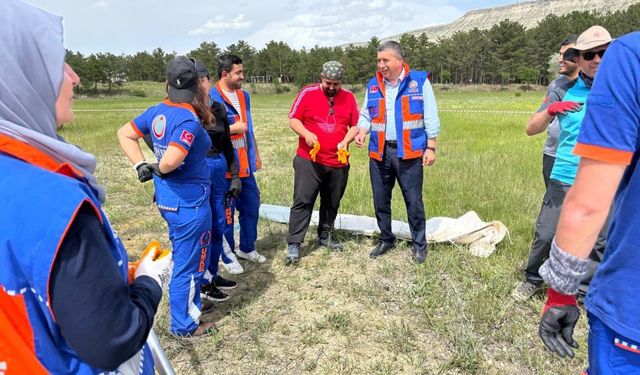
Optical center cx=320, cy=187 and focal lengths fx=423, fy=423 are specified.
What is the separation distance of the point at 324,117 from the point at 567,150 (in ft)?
7.54

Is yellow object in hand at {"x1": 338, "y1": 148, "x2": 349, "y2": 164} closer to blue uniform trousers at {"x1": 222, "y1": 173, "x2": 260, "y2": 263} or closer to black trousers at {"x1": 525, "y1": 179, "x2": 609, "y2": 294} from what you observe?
→ blue uniform trousers at {"x1": 222, "y1": 173, "x2": 260, "y2": 263}

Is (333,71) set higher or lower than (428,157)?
higher

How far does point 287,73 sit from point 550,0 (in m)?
154

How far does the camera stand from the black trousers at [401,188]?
4.32 meters

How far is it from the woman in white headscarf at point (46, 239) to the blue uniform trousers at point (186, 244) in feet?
6.09

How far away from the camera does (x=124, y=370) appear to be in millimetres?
1216

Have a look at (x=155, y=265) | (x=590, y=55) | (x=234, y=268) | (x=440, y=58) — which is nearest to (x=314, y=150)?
(x=234, y=268)

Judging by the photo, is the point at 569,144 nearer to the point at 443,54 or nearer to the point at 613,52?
the point at 613,52

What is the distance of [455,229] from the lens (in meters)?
4.68

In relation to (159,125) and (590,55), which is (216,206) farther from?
(590,55)

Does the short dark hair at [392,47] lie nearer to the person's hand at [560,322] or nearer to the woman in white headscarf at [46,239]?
the person's hand at [560,322]

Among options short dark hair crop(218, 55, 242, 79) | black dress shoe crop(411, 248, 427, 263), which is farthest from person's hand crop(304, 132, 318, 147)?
black dress shoe crop(411, 248, 427, 263)

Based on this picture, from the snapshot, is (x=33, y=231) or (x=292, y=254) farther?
(x=292, y=254)

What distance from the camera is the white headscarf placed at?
38.4 inches
